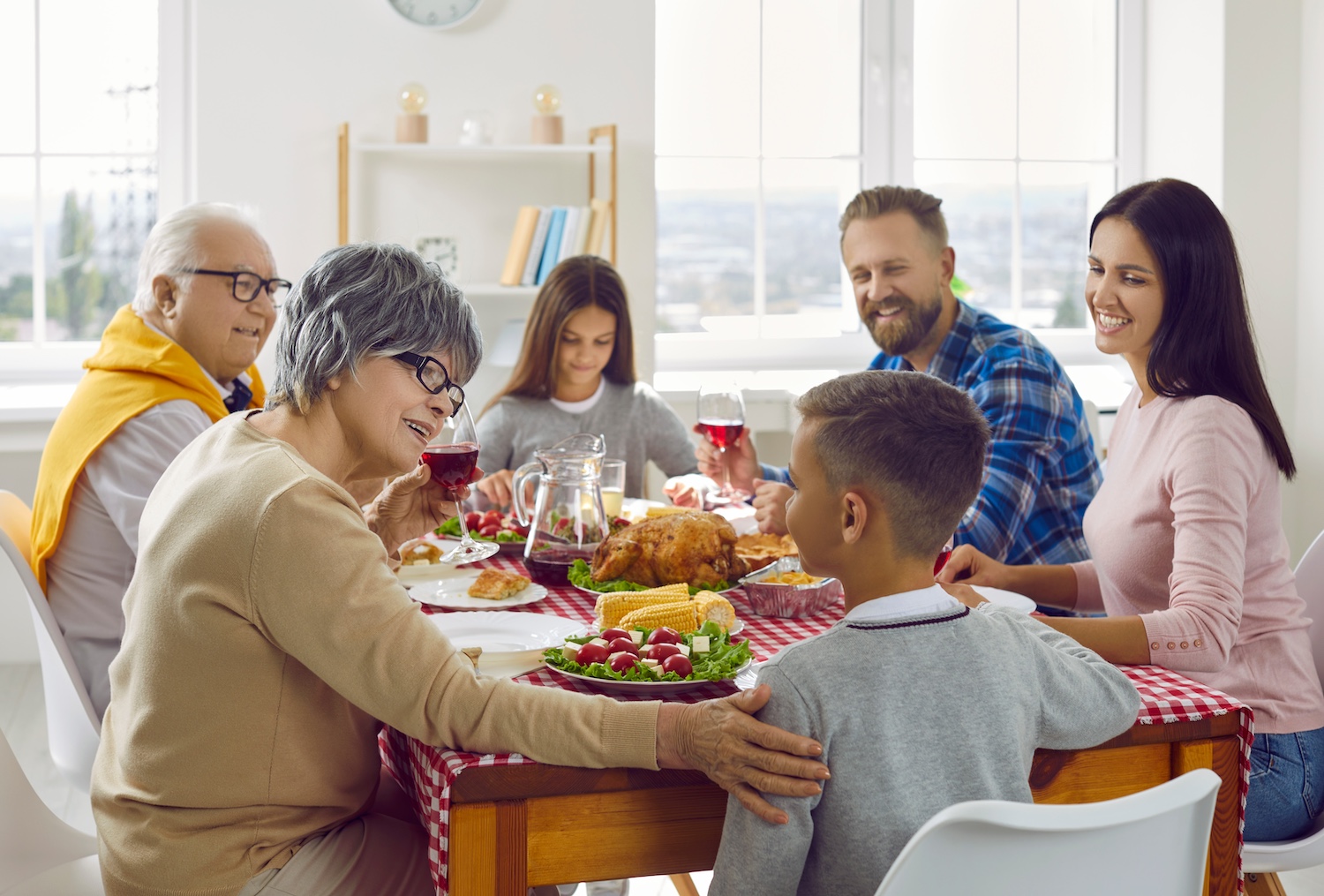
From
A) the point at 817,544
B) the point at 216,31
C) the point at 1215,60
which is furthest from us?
the point at 1215,60

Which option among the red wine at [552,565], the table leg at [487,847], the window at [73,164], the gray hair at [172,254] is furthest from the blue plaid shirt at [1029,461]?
the window at [73,164]

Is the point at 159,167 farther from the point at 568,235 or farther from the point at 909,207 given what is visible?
the point at 909,207

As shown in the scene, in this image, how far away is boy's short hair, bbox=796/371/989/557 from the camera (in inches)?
47.7

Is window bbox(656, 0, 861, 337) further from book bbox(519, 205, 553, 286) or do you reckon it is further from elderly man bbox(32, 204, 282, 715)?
elderly man bbox(32, 204, 282, 715)

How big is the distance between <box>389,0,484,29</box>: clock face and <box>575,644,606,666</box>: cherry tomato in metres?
3.33

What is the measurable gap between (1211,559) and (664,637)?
30.0 inches

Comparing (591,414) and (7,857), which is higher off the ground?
(591,414)

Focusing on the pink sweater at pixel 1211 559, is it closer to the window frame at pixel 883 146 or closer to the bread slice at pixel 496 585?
the bread slice at pixel 496 585

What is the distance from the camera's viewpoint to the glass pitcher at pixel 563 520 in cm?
193

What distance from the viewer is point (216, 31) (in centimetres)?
406

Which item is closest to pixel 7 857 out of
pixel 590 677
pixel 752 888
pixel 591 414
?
pixel 590 677

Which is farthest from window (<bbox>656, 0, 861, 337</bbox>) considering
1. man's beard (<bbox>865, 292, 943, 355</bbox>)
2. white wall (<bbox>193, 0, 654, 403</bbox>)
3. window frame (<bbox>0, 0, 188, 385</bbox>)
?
man's beard (<bbox>865, 292, 943, 355</bbox>)

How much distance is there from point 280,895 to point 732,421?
1.38m

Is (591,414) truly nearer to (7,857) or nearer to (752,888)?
(7,857)
